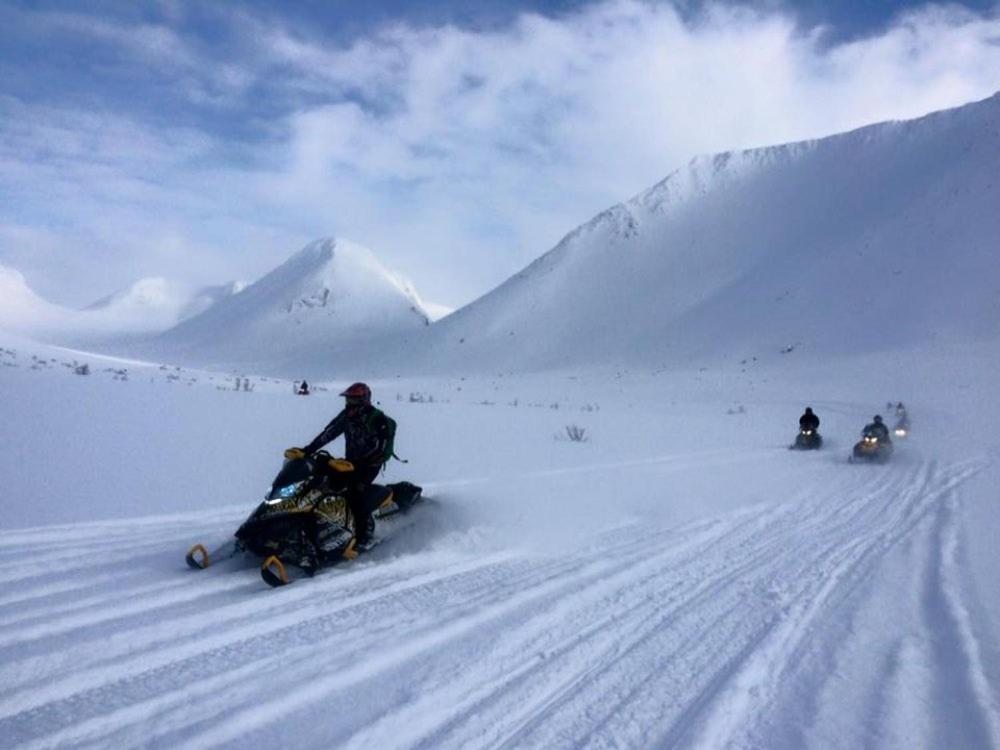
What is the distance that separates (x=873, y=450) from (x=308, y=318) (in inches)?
4948

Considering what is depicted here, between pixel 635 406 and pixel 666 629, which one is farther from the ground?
pixel 635 406

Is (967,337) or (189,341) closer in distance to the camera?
(967,337)

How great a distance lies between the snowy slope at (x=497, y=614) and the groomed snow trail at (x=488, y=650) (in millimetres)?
18

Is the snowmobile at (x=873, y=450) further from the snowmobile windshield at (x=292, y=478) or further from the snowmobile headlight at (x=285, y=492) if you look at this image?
the snowmobile headlight at (x=285, y=492)

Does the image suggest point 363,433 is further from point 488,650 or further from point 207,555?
point 488,650

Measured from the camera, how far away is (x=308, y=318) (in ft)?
438

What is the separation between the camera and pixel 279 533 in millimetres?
5746

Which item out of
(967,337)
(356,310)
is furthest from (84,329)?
(967,337)

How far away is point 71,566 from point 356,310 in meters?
131

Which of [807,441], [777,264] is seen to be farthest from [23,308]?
[807,441]

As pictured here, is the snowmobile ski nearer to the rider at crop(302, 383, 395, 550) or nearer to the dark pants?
the dark pants

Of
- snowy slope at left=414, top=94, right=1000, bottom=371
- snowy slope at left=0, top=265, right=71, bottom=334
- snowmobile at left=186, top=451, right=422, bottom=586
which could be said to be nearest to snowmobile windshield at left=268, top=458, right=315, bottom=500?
snowmobile at left=186, top=451, right=422, bottom=586

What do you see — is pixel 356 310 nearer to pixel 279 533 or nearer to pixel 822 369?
pixel 822 369

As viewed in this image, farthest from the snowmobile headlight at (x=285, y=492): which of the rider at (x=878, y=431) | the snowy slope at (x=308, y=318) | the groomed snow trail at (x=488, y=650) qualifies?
the snowy slope at (x=308, y=318)
